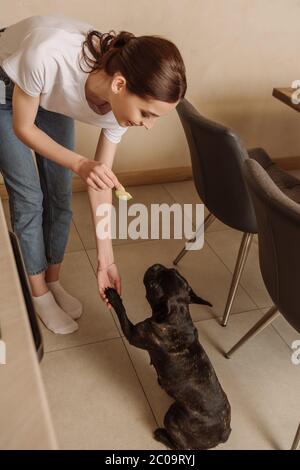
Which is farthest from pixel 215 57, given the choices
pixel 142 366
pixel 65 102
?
pixel 142 366

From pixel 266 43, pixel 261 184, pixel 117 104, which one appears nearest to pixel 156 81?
A: pixel 117 104

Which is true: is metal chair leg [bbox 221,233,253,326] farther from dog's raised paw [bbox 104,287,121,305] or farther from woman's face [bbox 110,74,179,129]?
woman's face [bbox 110,74,179,129]

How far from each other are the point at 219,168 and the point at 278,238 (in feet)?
1.28

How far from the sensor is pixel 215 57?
84.5 inches

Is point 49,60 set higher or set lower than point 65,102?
higher

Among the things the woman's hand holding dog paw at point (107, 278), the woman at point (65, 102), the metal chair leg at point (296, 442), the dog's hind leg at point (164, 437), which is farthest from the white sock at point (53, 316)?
the metal chair leg at point (296, 442)

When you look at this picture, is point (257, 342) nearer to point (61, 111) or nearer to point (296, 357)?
point (296, 357)

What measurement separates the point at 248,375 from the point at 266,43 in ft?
5.54

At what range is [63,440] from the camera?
48.6 inches

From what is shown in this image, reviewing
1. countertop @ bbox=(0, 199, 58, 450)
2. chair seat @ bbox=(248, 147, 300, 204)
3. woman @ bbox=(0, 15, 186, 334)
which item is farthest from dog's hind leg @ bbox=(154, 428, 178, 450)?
chair seat @ bbox=(248, 147, 300, 204)

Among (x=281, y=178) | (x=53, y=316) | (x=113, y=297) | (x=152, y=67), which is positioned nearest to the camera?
(x=152, y=67)

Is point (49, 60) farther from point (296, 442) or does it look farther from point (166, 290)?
point (296, 442)

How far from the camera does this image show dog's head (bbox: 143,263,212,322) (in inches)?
44.2

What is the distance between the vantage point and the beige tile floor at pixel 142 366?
1.28 meters
